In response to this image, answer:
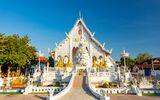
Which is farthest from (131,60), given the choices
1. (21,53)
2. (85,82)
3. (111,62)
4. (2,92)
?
(2,92)

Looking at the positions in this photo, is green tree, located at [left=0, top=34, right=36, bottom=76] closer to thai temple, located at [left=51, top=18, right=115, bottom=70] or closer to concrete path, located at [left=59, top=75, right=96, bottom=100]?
thai temple, located at [left=51, top=18, right=115, bottom=70]

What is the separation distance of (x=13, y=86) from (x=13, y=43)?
14.2 meters

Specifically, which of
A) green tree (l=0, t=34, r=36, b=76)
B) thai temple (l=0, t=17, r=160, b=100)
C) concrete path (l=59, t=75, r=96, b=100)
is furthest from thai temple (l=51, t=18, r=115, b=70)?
concrete path (l=59, t=75, r=96, b=100)

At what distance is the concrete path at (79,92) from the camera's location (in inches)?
793

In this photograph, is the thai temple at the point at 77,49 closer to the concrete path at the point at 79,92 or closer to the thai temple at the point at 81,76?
the thai temple at the point at 81,76

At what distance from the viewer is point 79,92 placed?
2245 centimetres

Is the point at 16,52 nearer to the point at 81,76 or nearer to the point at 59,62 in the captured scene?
the point at 59,62

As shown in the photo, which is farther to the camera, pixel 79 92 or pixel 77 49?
pixel 77 49

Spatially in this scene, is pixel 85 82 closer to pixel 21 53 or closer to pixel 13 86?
pixel 13 86

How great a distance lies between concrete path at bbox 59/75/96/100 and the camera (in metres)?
20.1

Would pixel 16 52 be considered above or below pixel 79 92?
above

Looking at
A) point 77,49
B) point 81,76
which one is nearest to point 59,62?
A: point 77,49

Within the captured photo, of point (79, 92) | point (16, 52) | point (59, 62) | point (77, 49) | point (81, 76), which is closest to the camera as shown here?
point (79, 92)

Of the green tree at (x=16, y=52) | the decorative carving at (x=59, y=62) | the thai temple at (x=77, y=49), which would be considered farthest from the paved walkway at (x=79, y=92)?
the green tree at (x=16, y=52)
